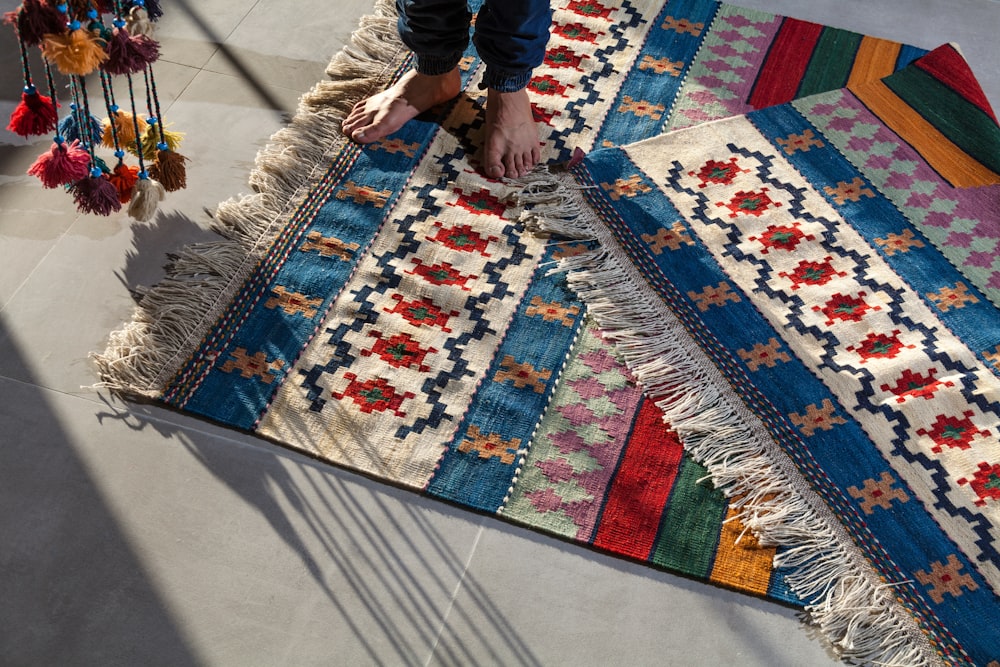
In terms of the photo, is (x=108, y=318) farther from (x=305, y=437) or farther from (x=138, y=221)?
(x=305, y=437)

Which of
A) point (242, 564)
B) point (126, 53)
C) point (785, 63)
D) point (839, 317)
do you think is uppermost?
point (126, 53)

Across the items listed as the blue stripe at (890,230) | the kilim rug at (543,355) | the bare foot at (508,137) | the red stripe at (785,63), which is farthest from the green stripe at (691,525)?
the red stripe at (785,63)

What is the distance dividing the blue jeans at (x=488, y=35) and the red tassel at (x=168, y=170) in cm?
46

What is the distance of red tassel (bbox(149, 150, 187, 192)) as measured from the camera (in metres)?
1.56

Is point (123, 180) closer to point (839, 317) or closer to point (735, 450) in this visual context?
point (735, 450)

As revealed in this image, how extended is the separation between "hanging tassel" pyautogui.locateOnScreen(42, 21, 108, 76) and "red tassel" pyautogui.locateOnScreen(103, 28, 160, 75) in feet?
0.15

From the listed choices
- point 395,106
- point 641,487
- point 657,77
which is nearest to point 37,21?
point 395,106

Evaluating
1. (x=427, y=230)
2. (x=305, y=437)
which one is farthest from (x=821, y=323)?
(x=305, y=437)

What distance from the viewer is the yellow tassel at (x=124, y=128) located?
1535 mm

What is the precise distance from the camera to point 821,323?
158 centimetres

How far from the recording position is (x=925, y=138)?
1.87 m

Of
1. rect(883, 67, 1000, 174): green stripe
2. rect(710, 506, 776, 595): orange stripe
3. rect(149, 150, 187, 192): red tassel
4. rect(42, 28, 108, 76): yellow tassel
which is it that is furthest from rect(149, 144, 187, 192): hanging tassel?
rect(883, 67, 1000, 174): green stripe

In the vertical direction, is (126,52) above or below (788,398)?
above

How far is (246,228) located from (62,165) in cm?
31
